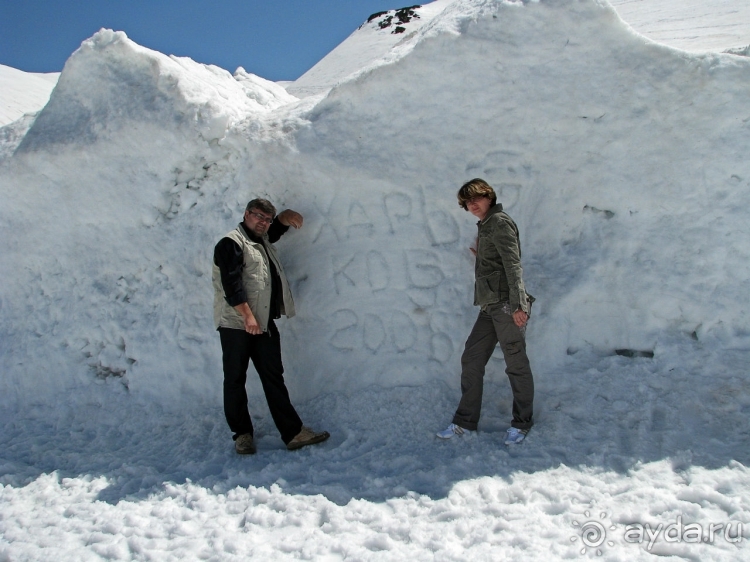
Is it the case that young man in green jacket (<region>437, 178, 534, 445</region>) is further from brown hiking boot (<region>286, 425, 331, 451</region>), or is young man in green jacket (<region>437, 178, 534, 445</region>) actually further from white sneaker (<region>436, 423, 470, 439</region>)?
brown hiking boot (<region>286, 425, 331, 451</region>)

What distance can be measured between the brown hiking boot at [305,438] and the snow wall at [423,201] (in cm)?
64

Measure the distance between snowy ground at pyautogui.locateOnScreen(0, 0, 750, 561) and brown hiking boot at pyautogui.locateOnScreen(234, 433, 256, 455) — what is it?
11 centimetres

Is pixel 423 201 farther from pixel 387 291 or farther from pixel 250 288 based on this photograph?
pixel 250 288

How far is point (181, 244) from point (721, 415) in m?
4.65

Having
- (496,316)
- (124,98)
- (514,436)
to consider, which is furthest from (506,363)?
(124,98)

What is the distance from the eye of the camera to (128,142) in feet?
18.7

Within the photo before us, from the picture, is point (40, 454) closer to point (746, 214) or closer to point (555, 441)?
point (555, 441)

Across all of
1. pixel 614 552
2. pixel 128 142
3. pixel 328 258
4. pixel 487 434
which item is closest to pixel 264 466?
pixel 487 434

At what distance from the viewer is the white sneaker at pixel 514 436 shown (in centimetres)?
384

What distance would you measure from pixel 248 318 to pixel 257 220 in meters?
0.78

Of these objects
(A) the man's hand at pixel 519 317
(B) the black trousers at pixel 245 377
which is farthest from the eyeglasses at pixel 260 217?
(A) the man's hand at pixel 519 317

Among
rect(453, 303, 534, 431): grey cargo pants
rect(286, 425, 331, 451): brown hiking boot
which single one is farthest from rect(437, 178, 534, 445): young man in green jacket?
rect(286, 425, 331, 451): brown hiking boot

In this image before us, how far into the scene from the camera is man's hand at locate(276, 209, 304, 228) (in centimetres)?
486

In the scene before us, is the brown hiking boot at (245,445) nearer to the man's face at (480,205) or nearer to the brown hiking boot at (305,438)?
the brown hiking boot at (305,438)
